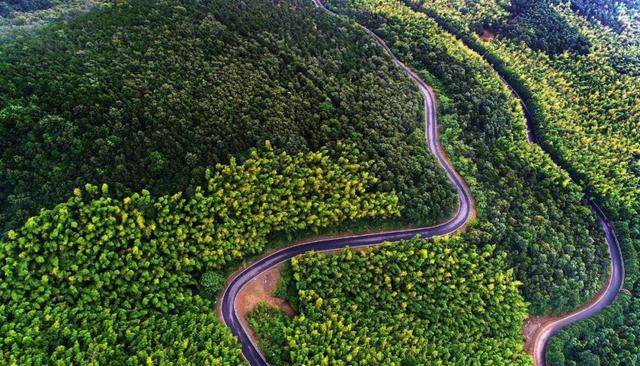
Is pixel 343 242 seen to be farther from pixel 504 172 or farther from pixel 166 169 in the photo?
pixel 504 172

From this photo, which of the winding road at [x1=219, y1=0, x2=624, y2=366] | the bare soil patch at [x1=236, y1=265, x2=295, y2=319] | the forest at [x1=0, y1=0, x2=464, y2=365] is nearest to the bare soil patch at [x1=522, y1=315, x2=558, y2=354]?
the winding road at [x1=219, y1=0, x2=624, y2=366]

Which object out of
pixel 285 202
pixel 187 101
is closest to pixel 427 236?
pixel 285 202

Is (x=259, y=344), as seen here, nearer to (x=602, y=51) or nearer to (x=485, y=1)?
(x=485, y=1)

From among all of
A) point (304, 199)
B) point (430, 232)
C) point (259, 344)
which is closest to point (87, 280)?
point (259, 344)

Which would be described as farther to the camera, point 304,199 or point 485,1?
point 485,1

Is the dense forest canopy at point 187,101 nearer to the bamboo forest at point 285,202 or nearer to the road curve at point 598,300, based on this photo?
the bamboo forest at point 285,202

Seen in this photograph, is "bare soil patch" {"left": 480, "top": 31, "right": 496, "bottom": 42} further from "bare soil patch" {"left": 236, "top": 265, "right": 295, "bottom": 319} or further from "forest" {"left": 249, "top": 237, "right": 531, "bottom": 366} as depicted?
"bare soil patch" {"left": 236, "top": 265, "right": 295, "bottom": 319}
